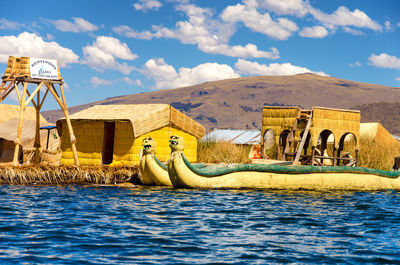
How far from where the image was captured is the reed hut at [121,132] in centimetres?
2200

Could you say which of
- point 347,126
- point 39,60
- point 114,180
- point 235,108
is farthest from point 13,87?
point 235,108

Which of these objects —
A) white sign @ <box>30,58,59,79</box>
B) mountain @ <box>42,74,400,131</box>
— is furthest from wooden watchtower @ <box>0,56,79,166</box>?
mountain @ <box>42,74,400,131</box>

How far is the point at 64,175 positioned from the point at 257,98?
159214 mm

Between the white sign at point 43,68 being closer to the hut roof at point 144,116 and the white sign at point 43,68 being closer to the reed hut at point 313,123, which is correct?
the hut roof at point 144,116

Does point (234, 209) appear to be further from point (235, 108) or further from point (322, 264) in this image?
point (235, 108)

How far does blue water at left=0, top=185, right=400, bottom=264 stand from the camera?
8055mm

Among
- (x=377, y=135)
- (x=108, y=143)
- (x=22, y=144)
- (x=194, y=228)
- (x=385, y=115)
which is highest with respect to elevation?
(x=385, y=115)

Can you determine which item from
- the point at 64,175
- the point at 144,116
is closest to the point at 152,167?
the point at 64,175

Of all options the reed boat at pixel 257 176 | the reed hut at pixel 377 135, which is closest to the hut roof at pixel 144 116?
the reed boat at pixel 257 176

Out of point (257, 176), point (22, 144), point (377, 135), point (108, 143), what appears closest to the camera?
point (257, 176)

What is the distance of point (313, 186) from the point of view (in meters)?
18.1

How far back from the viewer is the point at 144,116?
22.1 meters

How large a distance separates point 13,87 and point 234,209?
473 inches

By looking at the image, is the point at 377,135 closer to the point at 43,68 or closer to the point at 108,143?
the point at 108,143
